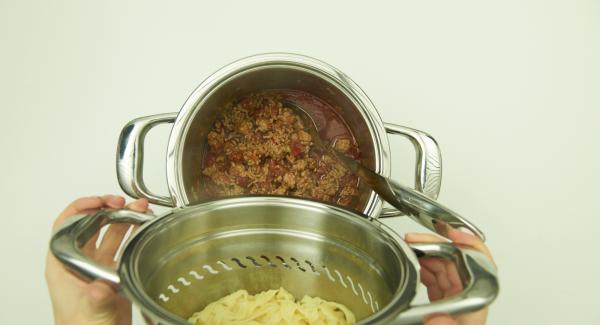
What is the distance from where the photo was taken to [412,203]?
1.31 meters

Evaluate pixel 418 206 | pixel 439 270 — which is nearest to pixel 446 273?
pixel 439 270

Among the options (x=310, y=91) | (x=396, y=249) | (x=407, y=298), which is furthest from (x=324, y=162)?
(x=407, y=298)

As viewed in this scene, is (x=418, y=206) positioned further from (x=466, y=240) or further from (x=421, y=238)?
(x=466, y=240)

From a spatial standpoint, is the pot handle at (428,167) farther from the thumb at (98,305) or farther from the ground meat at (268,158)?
the thumb at (98,305)

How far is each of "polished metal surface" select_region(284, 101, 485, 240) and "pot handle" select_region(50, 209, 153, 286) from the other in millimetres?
582

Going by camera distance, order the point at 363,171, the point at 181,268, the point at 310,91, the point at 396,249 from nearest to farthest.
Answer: the point at 396,249, the point at 181,268, the point at 363,171, the point at 310,91

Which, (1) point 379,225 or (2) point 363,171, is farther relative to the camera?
(2) point 363,171

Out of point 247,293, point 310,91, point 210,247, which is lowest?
point 247,293

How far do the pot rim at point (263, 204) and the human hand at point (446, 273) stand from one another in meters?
0.10

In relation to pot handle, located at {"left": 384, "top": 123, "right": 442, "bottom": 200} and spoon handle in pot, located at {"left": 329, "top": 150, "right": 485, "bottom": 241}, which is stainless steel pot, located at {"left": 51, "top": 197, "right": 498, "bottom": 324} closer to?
spoon handle in pot, located at {"left": 329, "top": 150, "right": 485, "bottom": 241}

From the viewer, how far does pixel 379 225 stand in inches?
47.9

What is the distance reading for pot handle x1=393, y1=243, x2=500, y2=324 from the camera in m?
0.89

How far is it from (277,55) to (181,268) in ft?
2.18

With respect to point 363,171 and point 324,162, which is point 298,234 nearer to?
point 363,171
